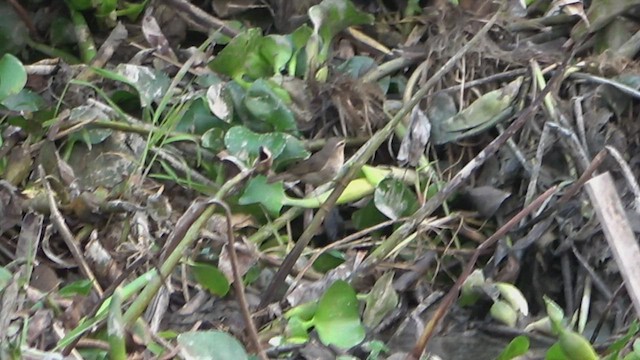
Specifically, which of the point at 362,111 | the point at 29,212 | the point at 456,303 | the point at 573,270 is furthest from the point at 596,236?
the point at 29,212

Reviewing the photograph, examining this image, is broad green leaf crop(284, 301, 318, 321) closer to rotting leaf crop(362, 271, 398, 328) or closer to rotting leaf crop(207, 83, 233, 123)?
rotting leaf crop(362, 271, 398, 328)

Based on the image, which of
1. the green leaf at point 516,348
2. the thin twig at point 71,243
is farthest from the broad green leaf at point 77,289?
the green leaf at point 516,348

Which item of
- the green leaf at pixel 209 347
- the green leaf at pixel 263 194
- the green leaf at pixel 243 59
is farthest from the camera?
the green leaf at pixel 243 59

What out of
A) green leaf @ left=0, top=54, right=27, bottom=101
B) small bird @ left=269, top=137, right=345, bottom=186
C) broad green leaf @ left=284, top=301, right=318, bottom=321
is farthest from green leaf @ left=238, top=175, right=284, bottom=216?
green leaf @ left=0, top=54, right=27, bottom=101

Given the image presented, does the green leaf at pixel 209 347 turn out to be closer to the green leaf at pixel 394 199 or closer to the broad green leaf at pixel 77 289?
the broad green leaf at pixel 77 289

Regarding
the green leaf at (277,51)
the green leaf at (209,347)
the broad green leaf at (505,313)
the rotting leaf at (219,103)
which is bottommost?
the broad green leaf at (505,313)

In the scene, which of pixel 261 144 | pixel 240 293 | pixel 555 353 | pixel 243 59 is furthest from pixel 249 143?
pixel 555 353

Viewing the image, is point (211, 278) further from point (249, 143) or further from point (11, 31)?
point (11, 31)
